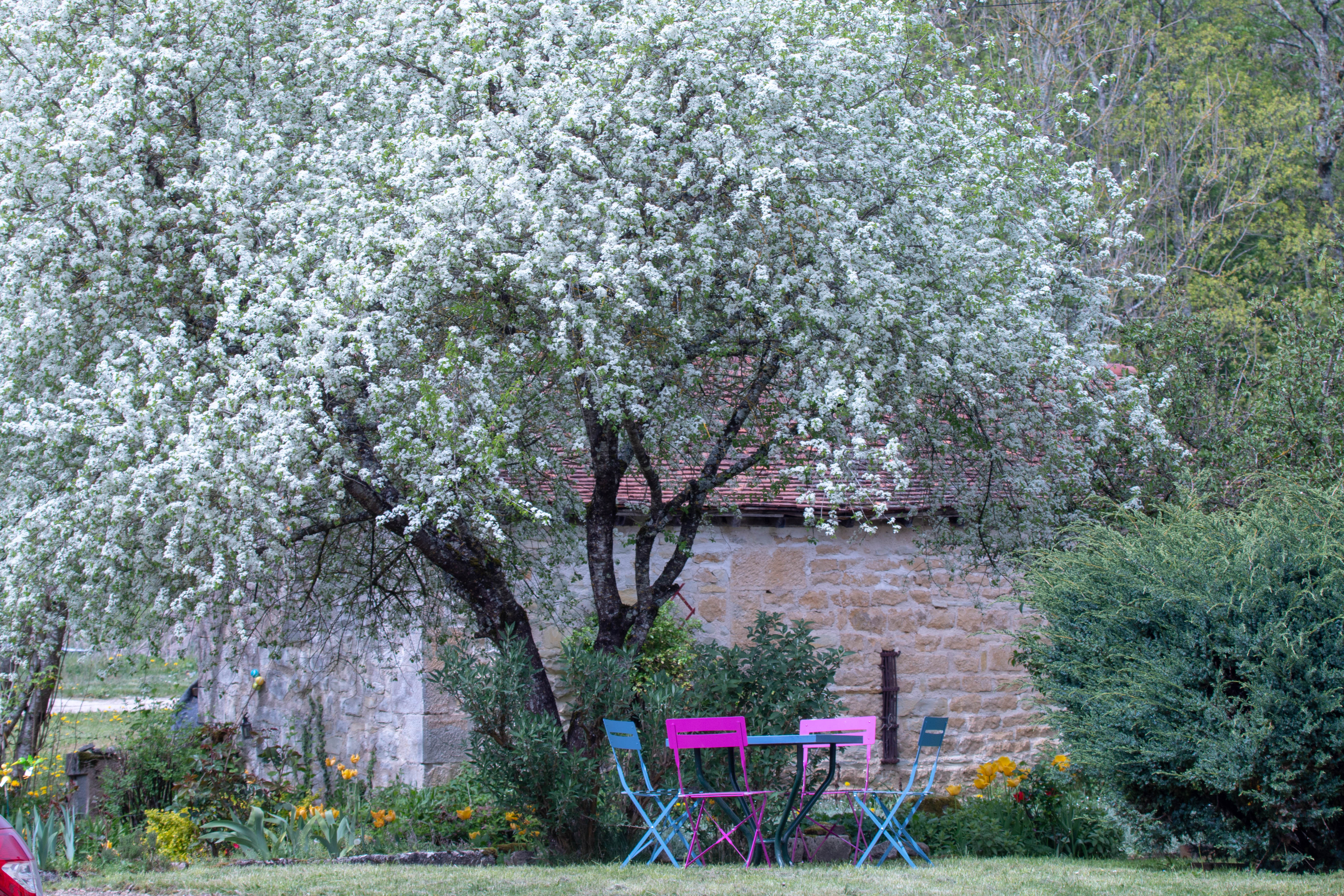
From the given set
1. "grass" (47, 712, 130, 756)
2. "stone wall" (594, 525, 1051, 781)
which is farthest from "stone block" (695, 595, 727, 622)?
"grass" (47, 712, 130, 756)

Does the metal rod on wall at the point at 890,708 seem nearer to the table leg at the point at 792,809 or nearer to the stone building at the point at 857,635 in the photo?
the stone building at the point at 857,635

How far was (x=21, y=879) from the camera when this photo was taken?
282 centimetres

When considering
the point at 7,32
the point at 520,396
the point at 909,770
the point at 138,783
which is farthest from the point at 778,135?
the point at 138,783

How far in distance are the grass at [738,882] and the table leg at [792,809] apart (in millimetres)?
191

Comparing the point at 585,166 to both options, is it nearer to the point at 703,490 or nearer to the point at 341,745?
the point at 703,490

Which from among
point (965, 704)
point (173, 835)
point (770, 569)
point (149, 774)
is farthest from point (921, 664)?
point (149, 774)

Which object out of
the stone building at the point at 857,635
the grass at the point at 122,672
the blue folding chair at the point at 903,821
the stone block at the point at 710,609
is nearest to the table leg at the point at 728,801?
the blue folding chair at the point at 903,821

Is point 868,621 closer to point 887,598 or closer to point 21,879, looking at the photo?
point 887,598

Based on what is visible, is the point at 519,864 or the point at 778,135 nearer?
the point at 778,135

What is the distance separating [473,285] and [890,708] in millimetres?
5523

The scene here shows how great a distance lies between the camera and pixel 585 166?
5883 millimetres

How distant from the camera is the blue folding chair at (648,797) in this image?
5.95 m

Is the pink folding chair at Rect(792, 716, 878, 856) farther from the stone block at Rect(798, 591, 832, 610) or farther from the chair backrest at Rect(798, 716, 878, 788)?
the stone block at Rect(798, 591, 832, 610)

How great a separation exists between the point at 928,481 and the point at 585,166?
340 centimetres
